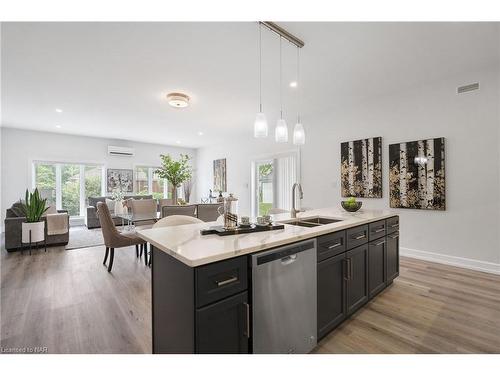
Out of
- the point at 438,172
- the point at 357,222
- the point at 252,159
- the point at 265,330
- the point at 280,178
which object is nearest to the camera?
the point at 265,330

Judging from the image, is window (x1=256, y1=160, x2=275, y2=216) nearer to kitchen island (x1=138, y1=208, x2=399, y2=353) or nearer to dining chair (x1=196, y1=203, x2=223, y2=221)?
dining chair (x1=196, y1=203, x2=223, y2=221)

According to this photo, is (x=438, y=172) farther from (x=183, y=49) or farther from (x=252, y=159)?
(x=252, y=159)

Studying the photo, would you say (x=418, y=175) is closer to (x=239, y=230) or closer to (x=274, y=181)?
(x=274, y=181)

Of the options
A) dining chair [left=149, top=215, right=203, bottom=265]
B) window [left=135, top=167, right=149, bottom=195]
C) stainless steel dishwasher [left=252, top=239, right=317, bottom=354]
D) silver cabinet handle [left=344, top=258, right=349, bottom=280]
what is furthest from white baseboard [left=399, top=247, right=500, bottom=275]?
window [left=135, top=167, right=149, bottom=195]

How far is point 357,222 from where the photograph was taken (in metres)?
2.02

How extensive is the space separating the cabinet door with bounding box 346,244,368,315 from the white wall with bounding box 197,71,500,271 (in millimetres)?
2111

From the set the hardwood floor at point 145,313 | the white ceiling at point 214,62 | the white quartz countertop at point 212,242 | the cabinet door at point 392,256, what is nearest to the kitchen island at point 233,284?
the white quartz countertop at point 212,242

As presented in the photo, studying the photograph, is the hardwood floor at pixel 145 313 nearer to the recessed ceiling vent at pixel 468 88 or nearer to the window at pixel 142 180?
the recessed ceiling vent at pixel 468 88

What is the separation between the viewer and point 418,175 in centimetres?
350

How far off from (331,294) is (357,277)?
42 cm

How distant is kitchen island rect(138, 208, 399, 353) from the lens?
3.54 feet

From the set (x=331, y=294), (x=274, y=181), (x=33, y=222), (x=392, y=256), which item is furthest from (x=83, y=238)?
(x=392, y=256)
